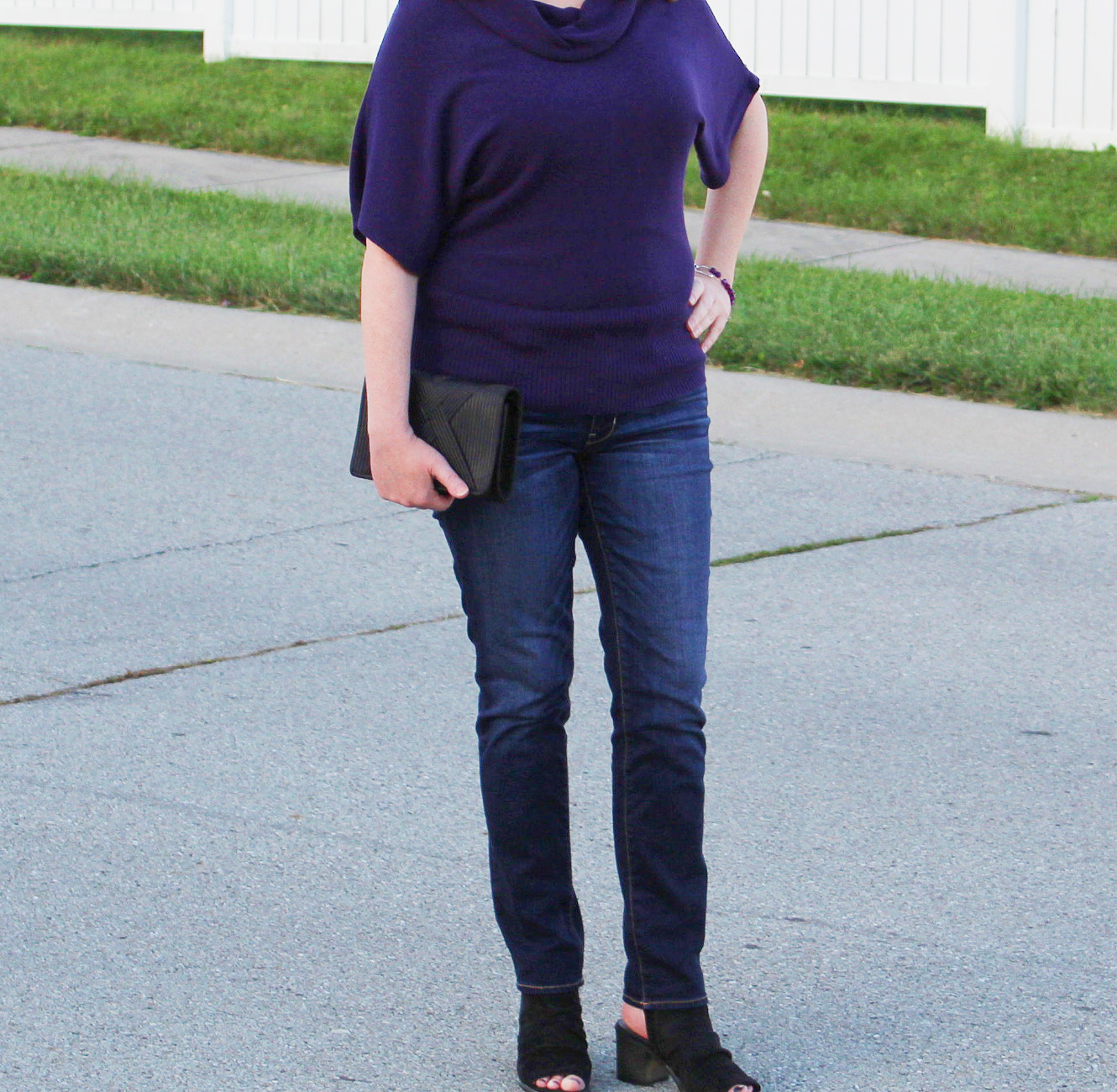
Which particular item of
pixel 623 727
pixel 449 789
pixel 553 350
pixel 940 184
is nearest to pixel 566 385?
pixel 553 350

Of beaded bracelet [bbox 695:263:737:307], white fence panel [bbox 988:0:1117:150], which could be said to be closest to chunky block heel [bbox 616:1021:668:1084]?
beaded bracelet [bbox 695:263:737:307]

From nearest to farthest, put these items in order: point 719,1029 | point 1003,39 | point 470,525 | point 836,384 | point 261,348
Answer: point 470,525 < point 719,1029 < point 836,384 < point 261,348 < point 1003,39

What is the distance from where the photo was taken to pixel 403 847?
397 centimetres

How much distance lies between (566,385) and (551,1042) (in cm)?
97

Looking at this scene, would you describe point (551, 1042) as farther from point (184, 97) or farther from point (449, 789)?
point (184, 97)

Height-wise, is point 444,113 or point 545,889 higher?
point 444,113

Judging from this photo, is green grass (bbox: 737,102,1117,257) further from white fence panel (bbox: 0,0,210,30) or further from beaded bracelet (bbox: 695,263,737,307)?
beaded bracelet (bbox: 695,263,737,307)

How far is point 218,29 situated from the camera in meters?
15.7

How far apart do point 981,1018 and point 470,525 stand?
1.18 metres

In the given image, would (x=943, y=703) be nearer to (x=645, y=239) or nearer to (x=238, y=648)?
(x=238, y=648)

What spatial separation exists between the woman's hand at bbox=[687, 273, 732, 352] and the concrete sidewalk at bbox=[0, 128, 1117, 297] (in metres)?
6.55

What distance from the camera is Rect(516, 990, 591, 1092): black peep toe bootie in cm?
302

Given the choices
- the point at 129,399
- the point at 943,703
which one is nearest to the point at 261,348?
the point at 129,399

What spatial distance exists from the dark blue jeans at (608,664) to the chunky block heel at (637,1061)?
2.5 inches
